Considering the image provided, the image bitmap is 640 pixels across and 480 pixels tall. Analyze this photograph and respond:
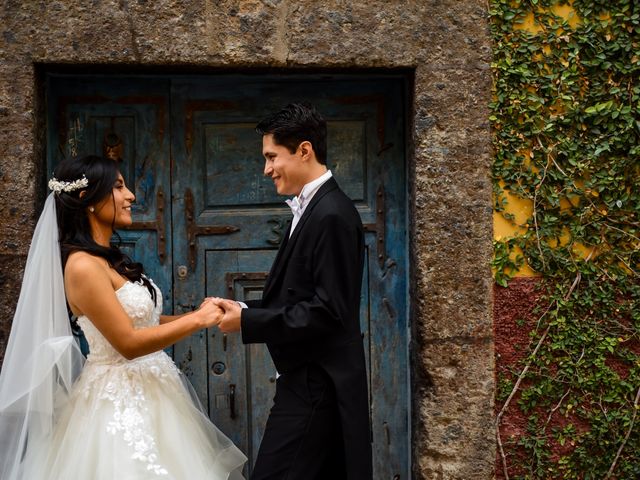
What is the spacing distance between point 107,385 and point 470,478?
1668 millimetres

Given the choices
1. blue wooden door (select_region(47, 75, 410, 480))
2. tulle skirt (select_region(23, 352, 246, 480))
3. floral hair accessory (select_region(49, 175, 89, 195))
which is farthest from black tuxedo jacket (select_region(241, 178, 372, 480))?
blue wooden door (select_region(47, 75, 410, 480))

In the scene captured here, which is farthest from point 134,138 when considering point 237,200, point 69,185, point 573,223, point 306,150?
point 573,223

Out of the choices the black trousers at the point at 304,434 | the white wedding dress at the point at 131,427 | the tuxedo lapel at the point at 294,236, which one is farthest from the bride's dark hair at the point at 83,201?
the black trousers at the point at 304,434

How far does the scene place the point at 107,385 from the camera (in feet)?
9.39

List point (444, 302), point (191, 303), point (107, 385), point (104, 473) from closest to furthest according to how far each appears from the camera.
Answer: point (104, 473) → point (107, 385) → point (444, 302) → point (191, 303)

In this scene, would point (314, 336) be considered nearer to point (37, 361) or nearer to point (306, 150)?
point (306, 150)

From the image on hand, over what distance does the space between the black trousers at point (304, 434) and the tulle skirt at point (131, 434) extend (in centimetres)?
29

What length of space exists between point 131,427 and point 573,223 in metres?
2.11

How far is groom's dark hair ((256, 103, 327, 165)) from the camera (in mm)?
2861

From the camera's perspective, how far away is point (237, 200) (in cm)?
373

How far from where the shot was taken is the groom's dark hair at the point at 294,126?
2.86 metres

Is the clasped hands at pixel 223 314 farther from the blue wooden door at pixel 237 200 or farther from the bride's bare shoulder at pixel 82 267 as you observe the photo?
the blue wooden door at pixel 237 200

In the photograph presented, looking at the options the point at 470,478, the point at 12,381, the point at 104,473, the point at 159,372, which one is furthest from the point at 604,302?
the point at 12,381

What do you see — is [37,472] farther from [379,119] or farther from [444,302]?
[379,119]
